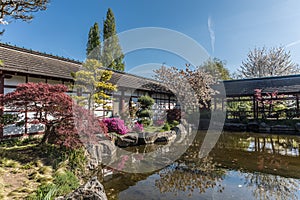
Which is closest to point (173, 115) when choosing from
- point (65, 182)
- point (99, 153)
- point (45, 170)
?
point (99, 153)

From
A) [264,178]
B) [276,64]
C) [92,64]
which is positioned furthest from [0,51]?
[276,64]

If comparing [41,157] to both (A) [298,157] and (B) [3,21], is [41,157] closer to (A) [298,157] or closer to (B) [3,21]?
(B) [3,21]

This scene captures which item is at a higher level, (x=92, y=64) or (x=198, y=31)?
(x=198, y=31)

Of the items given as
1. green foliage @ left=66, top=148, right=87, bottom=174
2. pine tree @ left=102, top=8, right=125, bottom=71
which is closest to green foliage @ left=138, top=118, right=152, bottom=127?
green foliage @ left=66, top=148, right=87, bottom=174

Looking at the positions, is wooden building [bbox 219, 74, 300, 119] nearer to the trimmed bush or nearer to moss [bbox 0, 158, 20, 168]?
the trimmed bush

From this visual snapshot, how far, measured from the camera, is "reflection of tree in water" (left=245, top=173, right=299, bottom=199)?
11.0 feet

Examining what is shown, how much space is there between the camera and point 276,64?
79.4 feet

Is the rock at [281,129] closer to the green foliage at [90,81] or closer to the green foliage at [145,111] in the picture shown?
the green foliage at [145,111]

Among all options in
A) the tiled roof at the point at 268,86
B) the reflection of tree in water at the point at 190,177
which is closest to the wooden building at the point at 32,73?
the reflection of tree in water at the point at 190,177

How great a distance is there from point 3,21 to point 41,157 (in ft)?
10.4

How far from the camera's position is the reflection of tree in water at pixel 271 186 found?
Result: 11.0 ft

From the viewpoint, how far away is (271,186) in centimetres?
371

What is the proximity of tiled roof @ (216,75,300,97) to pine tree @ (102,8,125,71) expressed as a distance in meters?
12.0

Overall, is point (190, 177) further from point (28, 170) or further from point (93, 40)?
point (93, 40)
